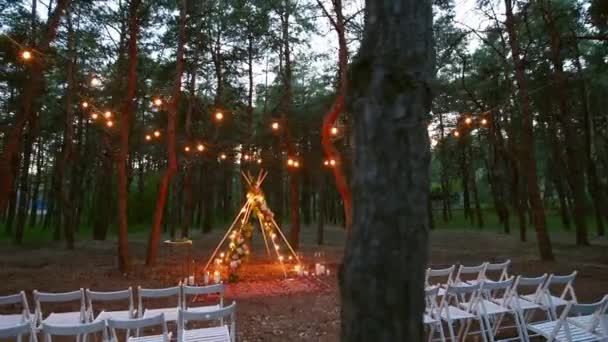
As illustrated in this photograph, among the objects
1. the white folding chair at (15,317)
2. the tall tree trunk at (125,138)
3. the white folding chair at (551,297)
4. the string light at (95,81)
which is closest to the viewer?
the white folding chair at (15,317)

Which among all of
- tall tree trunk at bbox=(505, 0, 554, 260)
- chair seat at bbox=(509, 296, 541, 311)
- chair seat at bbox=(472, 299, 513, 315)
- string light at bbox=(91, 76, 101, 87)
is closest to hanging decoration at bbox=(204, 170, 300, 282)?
chair seat at bbox=(472, 299, 513, 315)

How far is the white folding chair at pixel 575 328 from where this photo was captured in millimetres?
3919

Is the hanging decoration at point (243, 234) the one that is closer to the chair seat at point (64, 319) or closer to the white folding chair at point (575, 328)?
the chair seat at point (64, 319)

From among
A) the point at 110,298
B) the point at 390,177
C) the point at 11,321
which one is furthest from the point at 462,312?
the point at 11,321

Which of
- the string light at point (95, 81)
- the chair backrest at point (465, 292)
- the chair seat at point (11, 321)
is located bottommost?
the chair seat at point (11, 321)

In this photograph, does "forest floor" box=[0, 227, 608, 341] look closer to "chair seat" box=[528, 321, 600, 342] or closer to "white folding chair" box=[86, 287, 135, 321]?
"white folding chair" box=[86, 287, 135, 321]

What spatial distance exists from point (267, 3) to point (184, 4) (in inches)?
151

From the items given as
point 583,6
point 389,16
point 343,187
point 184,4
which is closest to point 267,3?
point 184,4

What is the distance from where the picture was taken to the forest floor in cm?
654

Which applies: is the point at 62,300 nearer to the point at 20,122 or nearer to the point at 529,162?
the point at 20,122

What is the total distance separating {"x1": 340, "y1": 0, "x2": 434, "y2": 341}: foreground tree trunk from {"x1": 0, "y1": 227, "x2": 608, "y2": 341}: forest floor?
150 inches

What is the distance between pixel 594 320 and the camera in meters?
4.24

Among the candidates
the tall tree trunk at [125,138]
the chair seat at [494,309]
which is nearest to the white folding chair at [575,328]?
the chair seat at [494,309]

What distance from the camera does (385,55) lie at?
7.10ft
